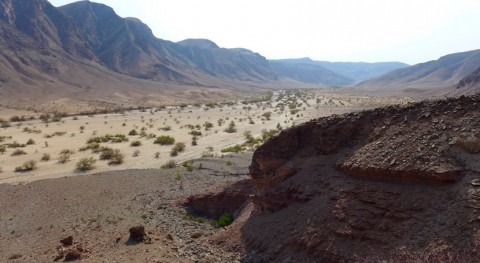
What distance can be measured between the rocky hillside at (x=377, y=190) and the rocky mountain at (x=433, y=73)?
132859mm

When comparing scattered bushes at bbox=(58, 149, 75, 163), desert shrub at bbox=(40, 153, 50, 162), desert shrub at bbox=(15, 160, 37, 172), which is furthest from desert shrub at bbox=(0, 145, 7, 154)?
desert shrub at bbox=(15, 160, 37, 172)

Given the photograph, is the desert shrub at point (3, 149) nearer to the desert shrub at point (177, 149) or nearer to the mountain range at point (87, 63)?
the desert shrub at point (177, 149)

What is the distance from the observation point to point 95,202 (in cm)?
1705

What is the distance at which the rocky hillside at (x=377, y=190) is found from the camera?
7.48 m

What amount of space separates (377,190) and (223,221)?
239 inches

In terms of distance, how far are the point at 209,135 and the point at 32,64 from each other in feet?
234

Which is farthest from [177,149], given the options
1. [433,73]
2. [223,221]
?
[433,73]

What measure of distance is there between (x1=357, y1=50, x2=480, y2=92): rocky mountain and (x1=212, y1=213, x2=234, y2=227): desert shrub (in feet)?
430

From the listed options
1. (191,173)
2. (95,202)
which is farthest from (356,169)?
(191,173)

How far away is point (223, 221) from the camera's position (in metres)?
13.6

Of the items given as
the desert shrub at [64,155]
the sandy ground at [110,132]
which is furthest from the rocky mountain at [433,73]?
the desert shrub at [64,155]

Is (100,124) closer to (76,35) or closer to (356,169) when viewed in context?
(356,169)

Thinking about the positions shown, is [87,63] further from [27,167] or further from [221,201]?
[221,201]

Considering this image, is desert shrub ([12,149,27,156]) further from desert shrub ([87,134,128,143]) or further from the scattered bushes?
desert shrub ([87,134,128,143])
